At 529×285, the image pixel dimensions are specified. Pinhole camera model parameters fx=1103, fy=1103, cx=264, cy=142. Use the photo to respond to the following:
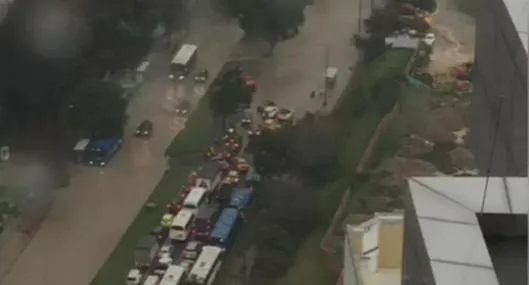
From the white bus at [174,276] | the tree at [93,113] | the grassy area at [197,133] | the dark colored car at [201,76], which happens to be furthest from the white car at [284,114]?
the white bus at [174,276]

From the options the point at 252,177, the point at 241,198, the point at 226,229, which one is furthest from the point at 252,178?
the point at 226,229

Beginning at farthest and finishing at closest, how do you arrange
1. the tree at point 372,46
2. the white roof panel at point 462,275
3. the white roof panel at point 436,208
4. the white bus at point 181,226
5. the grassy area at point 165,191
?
the tree at point 372,46 → the white bus at point 181,226 → the grassy area at point 165,191 → the white roof panel at point 436,208 → the white roof panel at point 462,275

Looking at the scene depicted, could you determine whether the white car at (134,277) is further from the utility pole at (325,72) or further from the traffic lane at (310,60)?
the utility pole at (325,72)

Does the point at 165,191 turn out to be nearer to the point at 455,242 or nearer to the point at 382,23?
the point at 382,23


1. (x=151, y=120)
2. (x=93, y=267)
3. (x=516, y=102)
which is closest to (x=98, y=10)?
(x=151, y=120)

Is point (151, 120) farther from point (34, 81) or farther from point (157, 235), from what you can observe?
point (157, 235)

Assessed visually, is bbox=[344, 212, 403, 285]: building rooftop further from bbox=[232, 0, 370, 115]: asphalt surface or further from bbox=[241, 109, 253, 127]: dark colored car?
bbox=[232, 0, 370, 115]: asphalt surface
